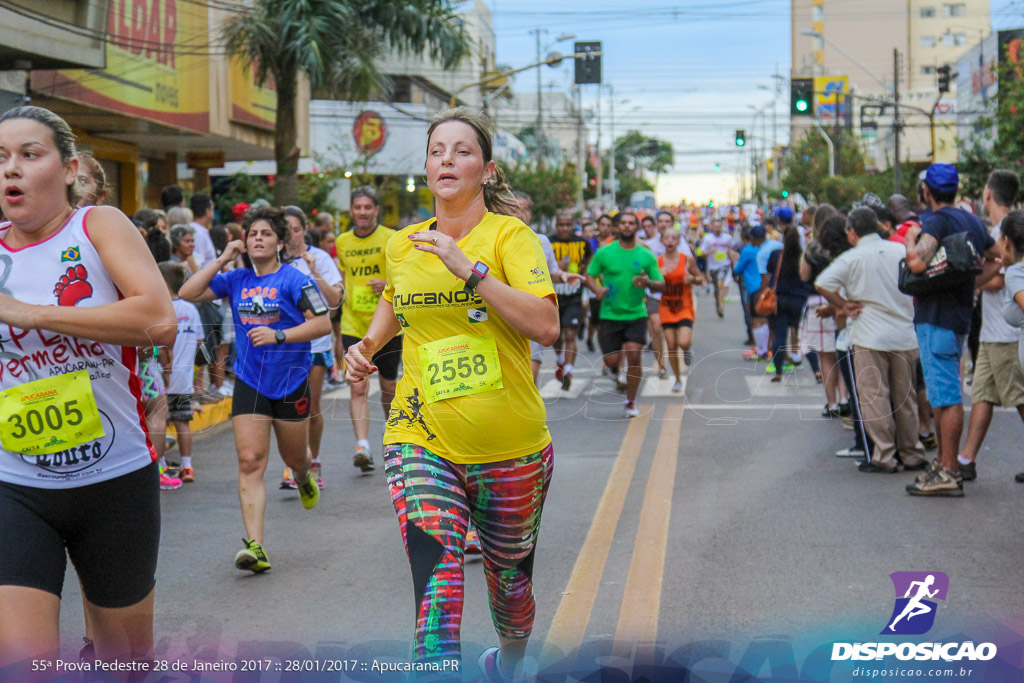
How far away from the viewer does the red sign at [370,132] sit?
41250 millimetres

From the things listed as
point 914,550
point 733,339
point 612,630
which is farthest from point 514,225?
point 733,339

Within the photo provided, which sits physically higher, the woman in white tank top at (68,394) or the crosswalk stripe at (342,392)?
the woman in white tank top at (68,394)

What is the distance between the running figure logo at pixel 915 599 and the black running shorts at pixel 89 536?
3102 mm

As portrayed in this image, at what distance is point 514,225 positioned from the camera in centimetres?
389

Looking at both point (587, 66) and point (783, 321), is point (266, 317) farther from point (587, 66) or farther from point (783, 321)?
point (587, 66)

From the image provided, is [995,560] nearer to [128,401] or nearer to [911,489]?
[911,489]

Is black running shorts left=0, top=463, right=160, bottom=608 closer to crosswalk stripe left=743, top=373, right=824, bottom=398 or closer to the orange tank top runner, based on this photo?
crosswalk stripe left=743, top=373, right=824, bottom=398

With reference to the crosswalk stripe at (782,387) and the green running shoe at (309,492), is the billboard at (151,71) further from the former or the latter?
the green running shoe at (309,492)

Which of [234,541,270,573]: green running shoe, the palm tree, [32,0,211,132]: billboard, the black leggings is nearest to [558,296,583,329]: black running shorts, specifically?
the black leggings

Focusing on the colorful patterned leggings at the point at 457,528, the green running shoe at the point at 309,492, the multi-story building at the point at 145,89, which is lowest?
the green running shoe at the point at 309,492

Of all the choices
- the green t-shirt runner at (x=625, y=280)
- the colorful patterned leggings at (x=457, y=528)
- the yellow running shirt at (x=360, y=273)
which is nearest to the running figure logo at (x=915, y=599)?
the colorful patterned leggings at (x=457, y=528)

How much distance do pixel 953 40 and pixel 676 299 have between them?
98.1 metres

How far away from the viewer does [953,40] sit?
102m

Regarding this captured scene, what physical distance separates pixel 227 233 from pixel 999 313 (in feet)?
29.5
